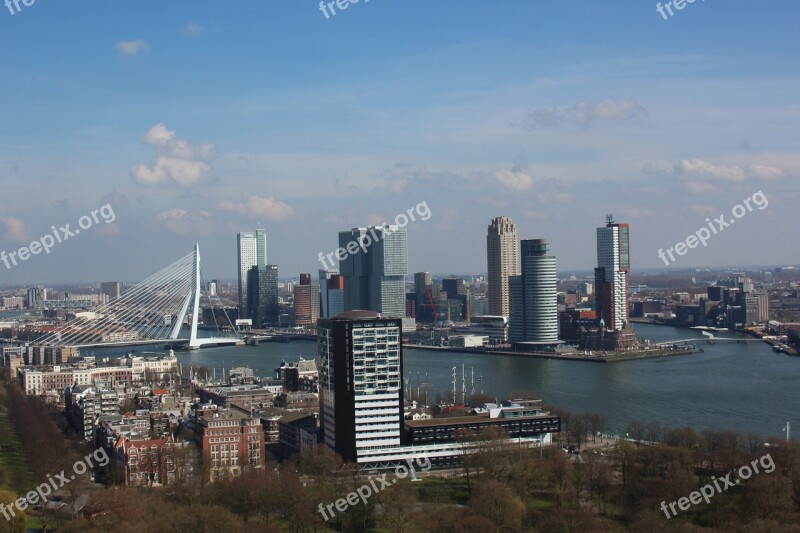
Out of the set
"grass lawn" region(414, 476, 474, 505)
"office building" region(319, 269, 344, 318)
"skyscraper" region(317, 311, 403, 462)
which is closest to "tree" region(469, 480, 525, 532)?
"grass lawn" region(414, 476, 474, 505)

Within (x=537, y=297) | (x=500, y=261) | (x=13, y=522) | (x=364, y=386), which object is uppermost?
(x=500, y=261)

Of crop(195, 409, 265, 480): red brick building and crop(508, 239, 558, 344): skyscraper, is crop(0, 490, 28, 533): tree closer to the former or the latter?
crop(195, 409, 265, 480): red brick building

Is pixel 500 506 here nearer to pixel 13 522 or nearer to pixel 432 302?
pixel 13 522

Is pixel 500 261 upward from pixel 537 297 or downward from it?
upward

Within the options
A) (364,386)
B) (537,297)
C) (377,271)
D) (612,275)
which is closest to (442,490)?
(364,386)

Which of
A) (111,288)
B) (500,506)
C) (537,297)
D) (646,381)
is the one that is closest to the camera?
(500,506)

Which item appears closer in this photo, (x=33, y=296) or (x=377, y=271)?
(x=377, y=271)

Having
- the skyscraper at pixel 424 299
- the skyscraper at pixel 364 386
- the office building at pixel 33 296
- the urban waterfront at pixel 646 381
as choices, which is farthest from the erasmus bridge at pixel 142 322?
the office building at pixel 33 296

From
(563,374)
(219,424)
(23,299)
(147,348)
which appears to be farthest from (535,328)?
(23,299)

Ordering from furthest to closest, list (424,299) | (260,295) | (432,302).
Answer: (260,295) < (424,299) < (432,302)

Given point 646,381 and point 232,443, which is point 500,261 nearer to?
point 646,381
